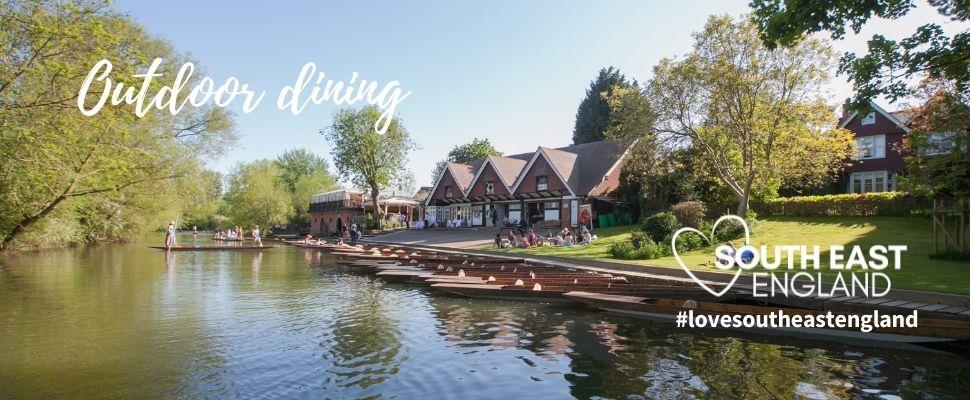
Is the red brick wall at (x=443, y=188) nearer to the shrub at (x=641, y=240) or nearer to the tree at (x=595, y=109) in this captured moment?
the tree at (x=595, y=109)

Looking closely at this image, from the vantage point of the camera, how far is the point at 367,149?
5734 centimetres

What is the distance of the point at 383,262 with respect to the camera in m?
26.6

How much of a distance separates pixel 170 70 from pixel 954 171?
32.5 metres

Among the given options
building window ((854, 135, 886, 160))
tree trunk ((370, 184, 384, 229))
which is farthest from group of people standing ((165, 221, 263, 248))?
building window ((854, 135, 886, 160))

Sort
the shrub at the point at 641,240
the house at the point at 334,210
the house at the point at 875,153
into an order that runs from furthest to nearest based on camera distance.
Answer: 1. the house at the point at 334,210
2. the house at the point at 875,153
3. the shrub at the point at 641,240

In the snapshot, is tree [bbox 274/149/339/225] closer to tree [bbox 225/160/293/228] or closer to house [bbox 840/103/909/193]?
tree [bbox 225/160/293/228]

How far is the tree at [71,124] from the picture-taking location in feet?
43.9

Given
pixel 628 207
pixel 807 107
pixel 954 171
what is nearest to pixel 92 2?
pixel 954 171

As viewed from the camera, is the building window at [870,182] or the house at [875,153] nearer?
the house at [875,153]

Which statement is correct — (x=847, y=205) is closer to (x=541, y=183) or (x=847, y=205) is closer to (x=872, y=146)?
(x=872, y=146)

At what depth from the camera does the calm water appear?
762 centimetres

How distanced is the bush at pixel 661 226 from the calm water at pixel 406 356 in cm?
1223

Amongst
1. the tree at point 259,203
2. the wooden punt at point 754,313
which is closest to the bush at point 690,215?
the wooden punt at point 754,313

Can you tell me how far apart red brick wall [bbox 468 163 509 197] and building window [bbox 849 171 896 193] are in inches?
1044
